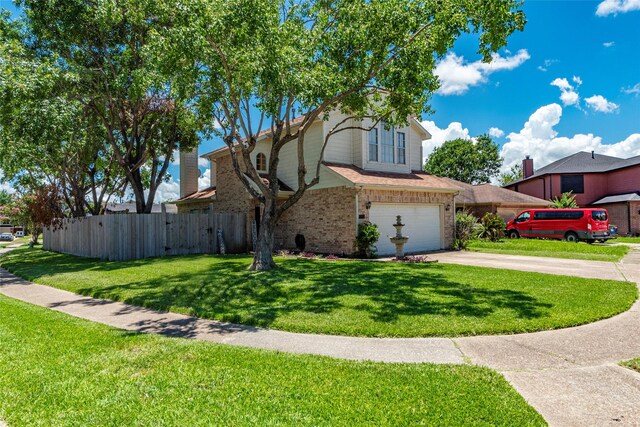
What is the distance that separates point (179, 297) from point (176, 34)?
604cm

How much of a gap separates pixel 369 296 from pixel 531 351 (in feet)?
11.3

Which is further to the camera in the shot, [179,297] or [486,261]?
[486,261]

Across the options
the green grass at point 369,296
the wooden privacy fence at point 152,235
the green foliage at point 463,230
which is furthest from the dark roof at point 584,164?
the wooden privacy fence at point 152,235

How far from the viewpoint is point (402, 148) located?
1878 centimetres

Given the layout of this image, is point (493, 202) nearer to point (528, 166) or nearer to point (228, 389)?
point (528, 166)

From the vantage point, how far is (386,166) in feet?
58.9

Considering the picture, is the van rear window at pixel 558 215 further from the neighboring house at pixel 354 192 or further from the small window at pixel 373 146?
the small window at pixel 373 146

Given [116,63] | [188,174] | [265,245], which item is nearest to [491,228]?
[265,245]

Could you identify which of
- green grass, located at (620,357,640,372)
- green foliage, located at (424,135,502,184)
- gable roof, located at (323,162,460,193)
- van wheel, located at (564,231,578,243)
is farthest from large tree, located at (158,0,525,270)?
green foliage, located at (424,135,502,184)

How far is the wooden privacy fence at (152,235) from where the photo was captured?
1598cm

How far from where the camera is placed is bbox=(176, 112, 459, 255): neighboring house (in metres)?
15.6

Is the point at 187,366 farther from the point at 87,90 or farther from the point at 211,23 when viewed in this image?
the point at 87,90

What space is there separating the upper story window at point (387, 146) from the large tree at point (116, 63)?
803 centimetres

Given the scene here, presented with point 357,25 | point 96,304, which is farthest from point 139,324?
point 357,25
